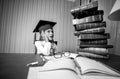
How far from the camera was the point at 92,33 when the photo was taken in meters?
0.81

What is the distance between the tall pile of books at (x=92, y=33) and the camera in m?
0.76

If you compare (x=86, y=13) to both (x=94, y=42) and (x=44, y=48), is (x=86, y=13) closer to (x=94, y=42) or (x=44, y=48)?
(x=94, y=42)

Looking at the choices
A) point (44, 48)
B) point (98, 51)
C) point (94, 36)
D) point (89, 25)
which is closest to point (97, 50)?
point (98, 51)

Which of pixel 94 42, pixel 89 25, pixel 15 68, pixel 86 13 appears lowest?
pixel 15 68

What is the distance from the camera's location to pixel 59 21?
2.08 m

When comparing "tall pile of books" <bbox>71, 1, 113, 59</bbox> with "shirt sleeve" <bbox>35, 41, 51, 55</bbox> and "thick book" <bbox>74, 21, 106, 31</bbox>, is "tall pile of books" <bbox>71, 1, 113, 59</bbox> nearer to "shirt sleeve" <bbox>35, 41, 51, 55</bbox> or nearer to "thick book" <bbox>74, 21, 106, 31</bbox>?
"thick book" <bbox>74, 21, 106, 31</bbox>

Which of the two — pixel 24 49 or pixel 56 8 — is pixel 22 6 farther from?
pixel 24 49

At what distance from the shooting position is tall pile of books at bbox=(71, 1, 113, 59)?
29.8 inches

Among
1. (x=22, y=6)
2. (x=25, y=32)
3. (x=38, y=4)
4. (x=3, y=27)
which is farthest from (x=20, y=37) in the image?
(x=38, y=4)

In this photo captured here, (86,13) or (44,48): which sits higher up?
(86,13)

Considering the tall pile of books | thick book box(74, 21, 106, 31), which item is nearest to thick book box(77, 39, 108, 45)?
the tall pile of books

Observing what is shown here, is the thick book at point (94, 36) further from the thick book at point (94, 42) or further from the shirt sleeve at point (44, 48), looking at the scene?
the shirt sleeve at point (44, 48)

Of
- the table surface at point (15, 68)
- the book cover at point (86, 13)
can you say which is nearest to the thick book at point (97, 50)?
the table surface at point (15, 68)

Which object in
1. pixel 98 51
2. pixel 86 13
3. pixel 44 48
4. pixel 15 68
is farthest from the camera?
pixel 44 48
